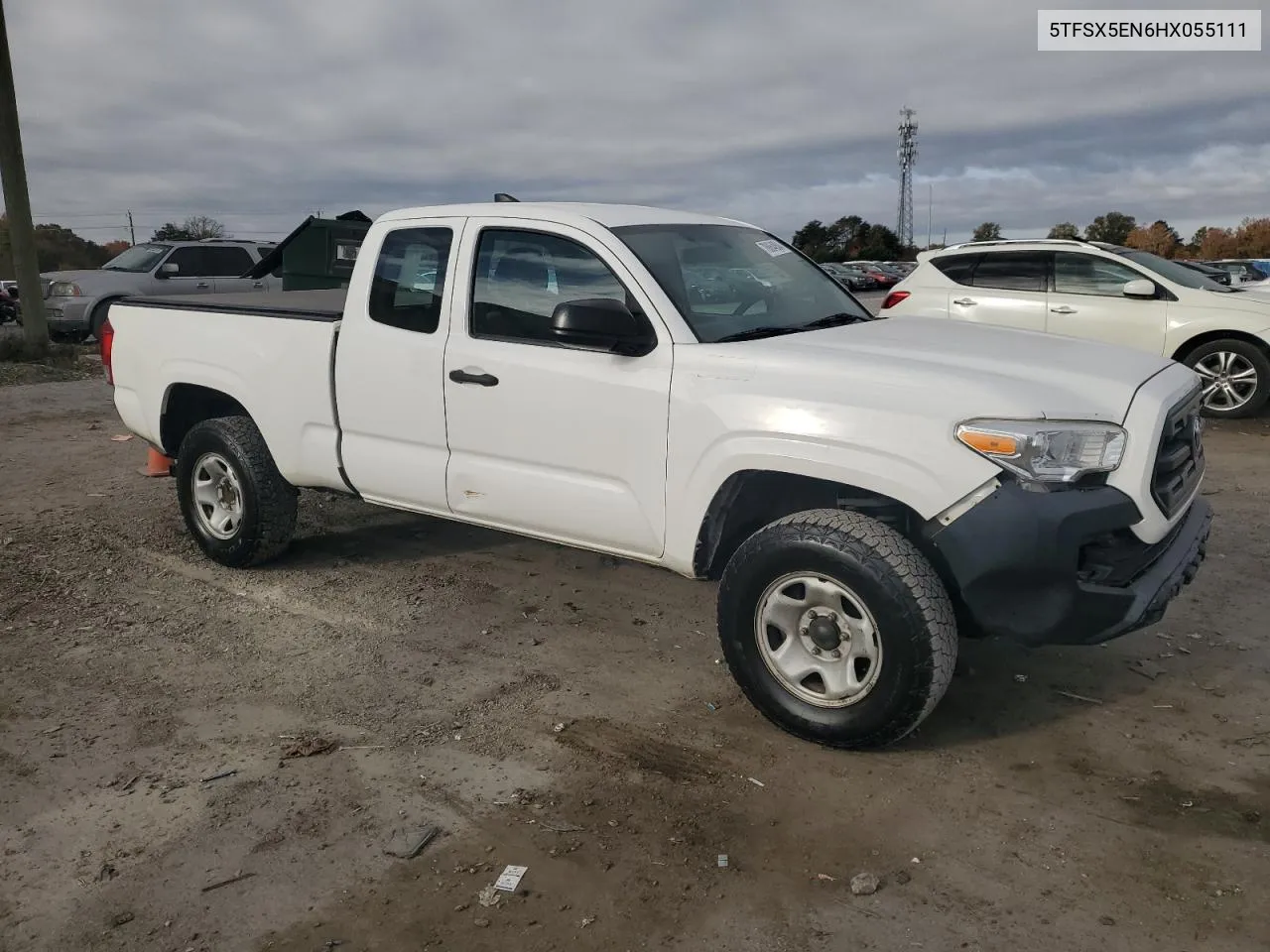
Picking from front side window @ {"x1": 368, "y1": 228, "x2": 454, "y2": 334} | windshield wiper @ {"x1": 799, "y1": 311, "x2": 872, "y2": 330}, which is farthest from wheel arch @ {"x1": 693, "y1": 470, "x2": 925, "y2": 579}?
front side window @ {"x1": 368, "y1": 228, "x2": 454, "y2": 334}

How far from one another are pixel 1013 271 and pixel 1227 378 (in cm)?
215

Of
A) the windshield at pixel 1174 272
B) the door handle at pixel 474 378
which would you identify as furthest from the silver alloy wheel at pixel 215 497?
the windshield at pixel 1174 272

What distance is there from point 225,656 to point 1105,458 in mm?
3556

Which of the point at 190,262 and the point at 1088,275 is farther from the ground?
the point at 190,262

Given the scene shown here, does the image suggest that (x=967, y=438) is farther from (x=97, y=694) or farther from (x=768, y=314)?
(x=97, y=694)

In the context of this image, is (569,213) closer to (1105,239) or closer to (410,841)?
(410,841)

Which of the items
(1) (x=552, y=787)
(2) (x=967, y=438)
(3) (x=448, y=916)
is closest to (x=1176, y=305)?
(2) (x=967, y=438)

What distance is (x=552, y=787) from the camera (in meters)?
3.38

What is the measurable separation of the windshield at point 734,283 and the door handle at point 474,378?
79cm

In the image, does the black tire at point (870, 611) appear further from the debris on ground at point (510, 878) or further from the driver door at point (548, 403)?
the debris on ground at point (510, 878)

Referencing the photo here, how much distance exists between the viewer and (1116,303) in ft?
31.8

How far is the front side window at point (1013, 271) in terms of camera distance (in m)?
9.93

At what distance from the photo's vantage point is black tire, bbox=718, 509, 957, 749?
Result: 131 inches

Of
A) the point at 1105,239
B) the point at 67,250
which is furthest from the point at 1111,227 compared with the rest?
the point at 67,250
